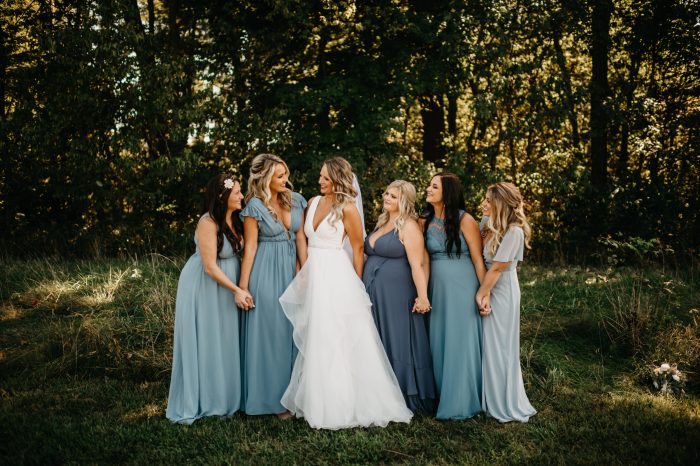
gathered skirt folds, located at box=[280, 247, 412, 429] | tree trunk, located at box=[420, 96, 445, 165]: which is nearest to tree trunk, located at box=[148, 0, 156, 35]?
tree trunk, located at box=[420, 96, 445, 165]

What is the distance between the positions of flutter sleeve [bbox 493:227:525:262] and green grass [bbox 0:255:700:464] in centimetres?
144

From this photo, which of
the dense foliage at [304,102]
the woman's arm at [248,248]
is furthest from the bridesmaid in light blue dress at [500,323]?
the dense foliage at [304,102]

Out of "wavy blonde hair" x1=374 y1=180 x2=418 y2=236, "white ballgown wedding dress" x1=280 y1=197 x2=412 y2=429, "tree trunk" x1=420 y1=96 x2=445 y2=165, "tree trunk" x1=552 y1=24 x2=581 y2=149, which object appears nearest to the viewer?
"white ballgown wedding dress" x1=280 y1=197 x2=412 y2=429

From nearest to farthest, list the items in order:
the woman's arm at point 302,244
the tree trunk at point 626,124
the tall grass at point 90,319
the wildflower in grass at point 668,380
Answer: the woman's arm at point 302,244
the wildflower in grass at point 668,380
the tall grass at point 90,319
the tree trunk at point 626,124

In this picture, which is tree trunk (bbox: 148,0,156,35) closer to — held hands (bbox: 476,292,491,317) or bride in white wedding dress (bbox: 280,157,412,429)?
bride in white wedding dress (bbox: 280,157,412,429)

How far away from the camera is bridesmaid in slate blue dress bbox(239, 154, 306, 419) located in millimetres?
5035

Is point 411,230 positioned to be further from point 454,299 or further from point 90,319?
point 90,319

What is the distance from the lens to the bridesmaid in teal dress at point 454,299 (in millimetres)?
4996

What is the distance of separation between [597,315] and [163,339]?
214 inches

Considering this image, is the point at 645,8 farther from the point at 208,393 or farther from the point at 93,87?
the point at 208,393

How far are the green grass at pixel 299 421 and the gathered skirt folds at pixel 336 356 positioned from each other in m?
0.17

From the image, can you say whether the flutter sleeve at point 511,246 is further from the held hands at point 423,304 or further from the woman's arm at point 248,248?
the woman's arm at point 248,248

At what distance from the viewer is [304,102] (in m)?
12.3

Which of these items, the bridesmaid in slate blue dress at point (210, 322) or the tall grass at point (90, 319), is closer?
the bridesmaid in slate blue dress at point (210, 322)
